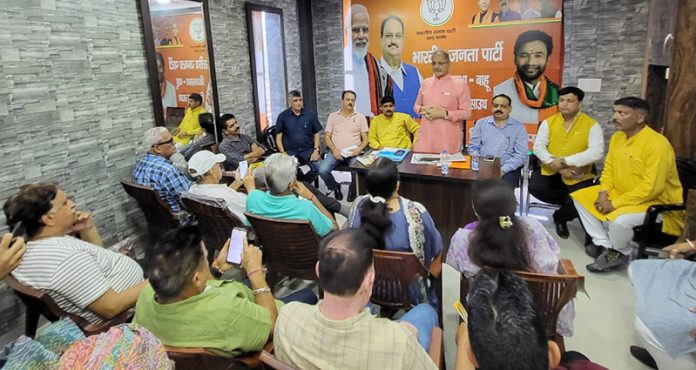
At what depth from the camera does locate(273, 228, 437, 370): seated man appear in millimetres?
1163

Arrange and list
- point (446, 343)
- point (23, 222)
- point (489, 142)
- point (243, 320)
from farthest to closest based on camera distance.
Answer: point (489, 142), point (446, 343), point (23, 222), point (243, 320)

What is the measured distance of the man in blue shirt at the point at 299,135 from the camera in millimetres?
4773

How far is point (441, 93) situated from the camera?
4191 millimetres

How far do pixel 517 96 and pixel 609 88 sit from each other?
0.88 meters

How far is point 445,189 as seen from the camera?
3215mm

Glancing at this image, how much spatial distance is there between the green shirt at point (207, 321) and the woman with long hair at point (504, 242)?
34.7 inches

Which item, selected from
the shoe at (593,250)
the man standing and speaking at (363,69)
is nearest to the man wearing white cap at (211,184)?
the shoe at (593,250)

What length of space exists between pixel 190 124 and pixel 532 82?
354cm

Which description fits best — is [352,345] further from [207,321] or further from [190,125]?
[190,125]

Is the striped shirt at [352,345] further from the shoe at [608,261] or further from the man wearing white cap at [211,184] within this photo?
the shoe at [608,261]

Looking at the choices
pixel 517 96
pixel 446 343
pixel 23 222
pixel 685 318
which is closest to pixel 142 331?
pixel 23 222

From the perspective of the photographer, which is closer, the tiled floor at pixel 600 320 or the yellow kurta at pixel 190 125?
the tiled floor at pixel 600 320

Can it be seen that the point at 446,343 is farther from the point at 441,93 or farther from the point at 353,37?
the point at 353,37

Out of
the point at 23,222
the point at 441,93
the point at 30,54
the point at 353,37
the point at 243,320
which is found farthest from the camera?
the point at 353,37
